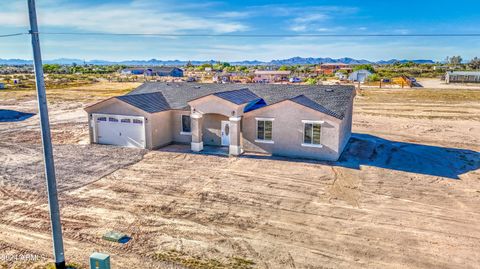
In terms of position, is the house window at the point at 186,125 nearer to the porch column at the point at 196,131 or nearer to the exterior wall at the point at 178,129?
the exterior wall at the point at 178,129

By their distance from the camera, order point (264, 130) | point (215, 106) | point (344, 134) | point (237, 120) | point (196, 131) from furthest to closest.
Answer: point (344, 134) → point (196, 131) → point (215, 106) → point (264, 130) → point (237, 120)

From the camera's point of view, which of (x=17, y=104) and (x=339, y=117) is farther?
(x=17, y=104)

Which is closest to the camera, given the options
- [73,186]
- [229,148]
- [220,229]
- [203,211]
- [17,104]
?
[220,229]

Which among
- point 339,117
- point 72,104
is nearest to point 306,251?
point 339,117

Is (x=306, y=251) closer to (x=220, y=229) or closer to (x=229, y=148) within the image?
(x=220, y=229)

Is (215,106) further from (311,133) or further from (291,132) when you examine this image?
(311,133)

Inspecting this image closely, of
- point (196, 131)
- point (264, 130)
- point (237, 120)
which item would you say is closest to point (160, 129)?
point (196, 131)

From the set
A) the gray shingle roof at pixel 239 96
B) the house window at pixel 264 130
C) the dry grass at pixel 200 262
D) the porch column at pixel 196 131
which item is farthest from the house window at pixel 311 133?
the dry grass at pixel 200 262

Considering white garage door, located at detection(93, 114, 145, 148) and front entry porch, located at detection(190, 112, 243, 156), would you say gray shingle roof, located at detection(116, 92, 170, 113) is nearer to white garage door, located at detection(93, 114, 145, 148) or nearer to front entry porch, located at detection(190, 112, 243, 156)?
white garage door, located at detection(93, 114, 145, 148)
